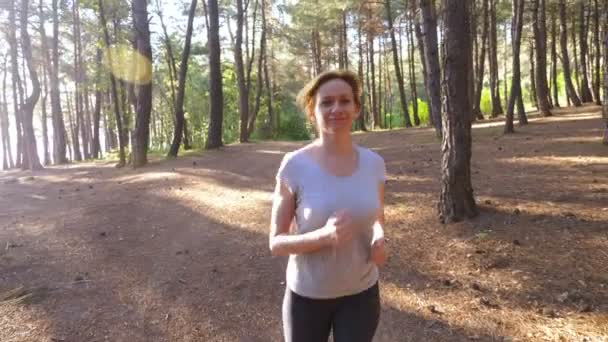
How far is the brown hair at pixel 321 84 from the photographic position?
2.17 meters

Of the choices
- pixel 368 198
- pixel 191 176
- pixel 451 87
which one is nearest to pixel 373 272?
pixel 368 198

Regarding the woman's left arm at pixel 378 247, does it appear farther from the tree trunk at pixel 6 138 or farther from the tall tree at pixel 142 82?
the tree trunk at pixel 6 138

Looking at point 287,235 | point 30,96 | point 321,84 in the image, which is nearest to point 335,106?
point 321,84

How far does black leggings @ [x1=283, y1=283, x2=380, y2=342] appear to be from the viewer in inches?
84.9

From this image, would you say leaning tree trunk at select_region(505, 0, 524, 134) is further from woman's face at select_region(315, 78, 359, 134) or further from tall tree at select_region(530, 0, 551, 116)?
woman's face at select_region(315, 78, 359, 134)

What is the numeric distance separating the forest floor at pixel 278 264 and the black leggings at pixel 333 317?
1704mm

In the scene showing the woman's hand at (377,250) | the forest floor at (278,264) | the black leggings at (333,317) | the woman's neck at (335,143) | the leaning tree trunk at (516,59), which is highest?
the leaning tree trunk at (516,59)

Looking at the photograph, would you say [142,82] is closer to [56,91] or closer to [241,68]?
[241,68]

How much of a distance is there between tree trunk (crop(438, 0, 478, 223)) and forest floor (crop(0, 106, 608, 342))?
373 millimetres

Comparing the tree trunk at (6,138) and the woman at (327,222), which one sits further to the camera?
the tree trunk at (6,138)

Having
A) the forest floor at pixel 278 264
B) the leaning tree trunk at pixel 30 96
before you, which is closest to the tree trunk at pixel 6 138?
the leaning tree trunk at pixel 30 96

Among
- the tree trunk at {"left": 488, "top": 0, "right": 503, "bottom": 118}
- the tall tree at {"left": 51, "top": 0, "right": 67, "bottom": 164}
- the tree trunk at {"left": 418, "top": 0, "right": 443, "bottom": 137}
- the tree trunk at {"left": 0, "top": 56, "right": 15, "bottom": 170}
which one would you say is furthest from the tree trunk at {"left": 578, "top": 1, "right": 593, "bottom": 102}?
the tree trunk at {"left": 0, "top": 56, "right": 15, "bottom": 170}

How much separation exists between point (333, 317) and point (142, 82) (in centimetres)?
1392

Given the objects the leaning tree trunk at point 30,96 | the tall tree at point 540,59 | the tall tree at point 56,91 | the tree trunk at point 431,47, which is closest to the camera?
the tree trunk at point 431,47
